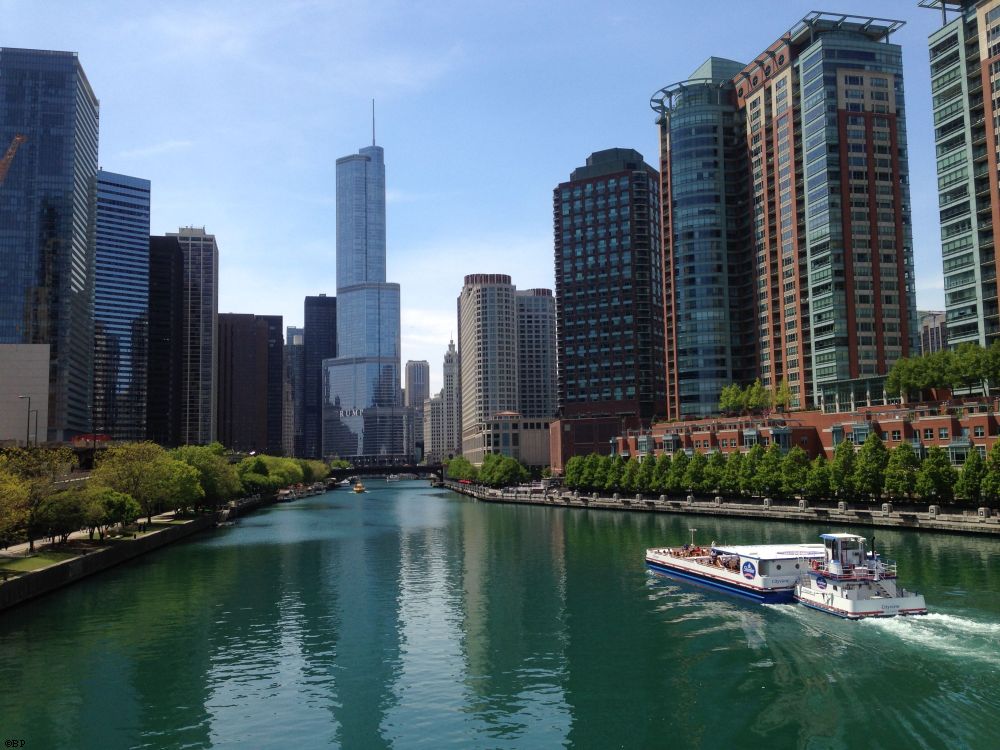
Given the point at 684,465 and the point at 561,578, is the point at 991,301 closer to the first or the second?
the point at 684,465

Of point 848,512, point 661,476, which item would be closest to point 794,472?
point 848,512

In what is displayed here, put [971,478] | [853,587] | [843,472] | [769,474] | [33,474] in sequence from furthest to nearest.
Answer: [769,474], [843,472], [971,478], [33,474], [853,587]

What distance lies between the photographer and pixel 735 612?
237 ft

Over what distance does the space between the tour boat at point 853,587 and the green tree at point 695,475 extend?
102 meters

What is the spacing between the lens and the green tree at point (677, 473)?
7210 inches

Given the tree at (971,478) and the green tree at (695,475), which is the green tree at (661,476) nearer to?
the green tree at (695,475)

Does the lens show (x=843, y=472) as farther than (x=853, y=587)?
Yes

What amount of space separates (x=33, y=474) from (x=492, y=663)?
6790 cm

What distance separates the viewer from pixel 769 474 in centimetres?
Answer: 15500

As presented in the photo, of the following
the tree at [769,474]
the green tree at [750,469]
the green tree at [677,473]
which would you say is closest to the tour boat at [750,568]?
the tree at [769,474]

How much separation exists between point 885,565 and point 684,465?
115 m

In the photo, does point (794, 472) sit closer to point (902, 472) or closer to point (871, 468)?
point (871, 468)

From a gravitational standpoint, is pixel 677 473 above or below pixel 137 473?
below

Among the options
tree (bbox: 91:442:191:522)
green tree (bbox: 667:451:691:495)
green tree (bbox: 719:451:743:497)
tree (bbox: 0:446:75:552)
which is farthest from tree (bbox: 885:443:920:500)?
tree (bbox: 0:446:75:552)
